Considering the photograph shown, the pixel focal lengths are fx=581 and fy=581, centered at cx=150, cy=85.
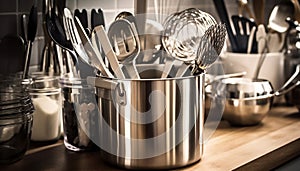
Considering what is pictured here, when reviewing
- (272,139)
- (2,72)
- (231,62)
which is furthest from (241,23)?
(2,72)

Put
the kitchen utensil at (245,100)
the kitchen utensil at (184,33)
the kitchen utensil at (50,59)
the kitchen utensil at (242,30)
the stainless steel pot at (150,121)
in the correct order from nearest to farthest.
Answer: the stainless steel pot at (150,121) → the kitchen utensil at (184,33) → the kitchen utensil at (50,59) → the kitchen utensil at (245,100) → the kitchen utensil at (242,30)

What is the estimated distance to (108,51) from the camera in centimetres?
94

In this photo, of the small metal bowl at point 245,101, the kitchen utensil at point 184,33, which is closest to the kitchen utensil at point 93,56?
the kitchen utensil at point 184,33

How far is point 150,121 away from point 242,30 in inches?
26.1

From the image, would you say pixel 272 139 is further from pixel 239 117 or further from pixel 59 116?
pixel 59 116

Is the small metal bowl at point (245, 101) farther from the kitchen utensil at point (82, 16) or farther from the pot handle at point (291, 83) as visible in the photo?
the kitchen utensil at point (82, 16)

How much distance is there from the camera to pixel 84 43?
38.5 inches

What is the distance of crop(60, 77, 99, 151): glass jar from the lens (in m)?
1.06

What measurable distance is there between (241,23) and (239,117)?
0.35m

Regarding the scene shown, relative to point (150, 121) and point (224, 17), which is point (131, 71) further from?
point (224, 17)

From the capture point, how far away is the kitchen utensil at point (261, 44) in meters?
1.45

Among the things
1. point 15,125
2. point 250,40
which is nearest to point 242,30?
point 250,40

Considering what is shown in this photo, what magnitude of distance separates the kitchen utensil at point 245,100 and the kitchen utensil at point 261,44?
0.49 feet

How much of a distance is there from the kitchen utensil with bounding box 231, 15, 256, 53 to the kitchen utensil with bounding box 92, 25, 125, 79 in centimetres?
62
